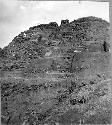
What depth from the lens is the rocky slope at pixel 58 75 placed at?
5238 mm

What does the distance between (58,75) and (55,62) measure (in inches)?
7.7

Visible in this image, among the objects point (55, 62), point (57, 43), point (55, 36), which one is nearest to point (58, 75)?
point (55, 62)

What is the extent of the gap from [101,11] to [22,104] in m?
1.71

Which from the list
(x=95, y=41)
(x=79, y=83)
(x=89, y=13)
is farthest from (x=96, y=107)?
(x=89, y=13)

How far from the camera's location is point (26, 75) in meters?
5.41

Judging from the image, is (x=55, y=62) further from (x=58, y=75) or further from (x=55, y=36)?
(x=55, y=36)

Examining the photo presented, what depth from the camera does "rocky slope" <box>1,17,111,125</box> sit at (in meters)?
5.24

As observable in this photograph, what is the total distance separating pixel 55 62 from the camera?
548 centimetres

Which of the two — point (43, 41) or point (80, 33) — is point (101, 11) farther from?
point (43, 41)

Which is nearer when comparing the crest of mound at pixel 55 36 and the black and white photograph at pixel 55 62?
the black and white photograph at pixel 55 62

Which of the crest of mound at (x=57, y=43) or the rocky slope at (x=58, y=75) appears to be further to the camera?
the crest of mound at (x=57, y=43)

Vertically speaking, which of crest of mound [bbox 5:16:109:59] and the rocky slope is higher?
crest of mound [bbox 5:16:109:59]

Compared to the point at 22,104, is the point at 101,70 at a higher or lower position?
higher

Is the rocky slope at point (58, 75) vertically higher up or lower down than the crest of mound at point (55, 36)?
lower down
